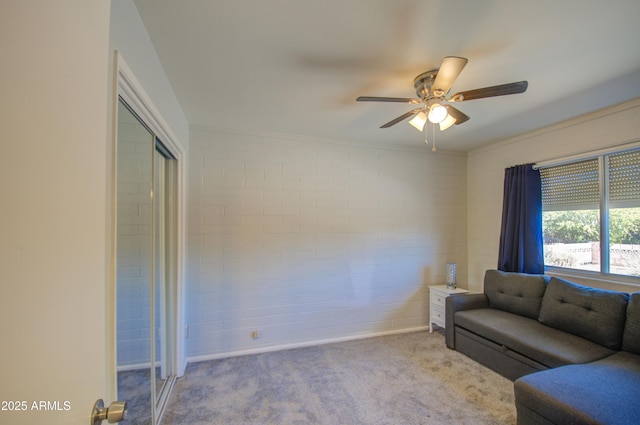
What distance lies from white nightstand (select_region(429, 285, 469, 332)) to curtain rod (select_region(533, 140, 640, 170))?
1.74m

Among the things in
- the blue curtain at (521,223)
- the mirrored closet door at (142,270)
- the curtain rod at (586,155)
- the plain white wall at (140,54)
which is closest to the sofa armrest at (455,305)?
the blue curtain at (521,223)

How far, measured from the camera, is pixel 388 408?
214 cm

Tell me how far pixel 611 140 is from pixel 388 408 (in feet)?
10.3

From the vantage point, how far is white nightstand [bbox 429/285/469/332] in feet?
11.3

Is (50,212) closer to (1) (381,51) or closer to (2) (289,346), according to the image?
(1) (381,51)

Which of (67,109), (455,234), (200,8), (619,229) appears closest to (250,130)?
(200,8)

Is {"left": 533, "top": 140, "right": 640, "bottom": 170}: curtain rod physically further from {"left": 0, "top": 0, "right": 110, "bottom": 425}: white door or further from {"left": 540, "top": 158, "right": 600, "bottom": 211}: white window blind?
{"left": 0, "top": 0, "right": 110, "bottom": 425}: white door

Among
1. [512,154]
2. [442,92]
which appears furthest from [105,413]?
[512,154]

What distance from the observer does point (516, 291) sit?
2.96 m

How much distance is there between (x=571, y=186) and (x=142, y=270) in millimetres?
4082

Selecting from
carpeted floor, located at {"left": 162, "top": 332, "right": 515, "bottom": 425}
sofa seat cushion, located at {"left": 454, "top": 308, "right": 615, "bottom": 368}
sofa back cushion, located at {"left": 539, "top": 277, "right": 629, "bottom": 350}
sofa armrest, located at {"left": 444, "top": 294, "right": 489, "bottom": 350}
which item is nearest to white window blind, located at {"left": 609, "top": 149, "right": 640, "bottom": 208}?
sofa back cushion, located at {"left": 539, "top": 277, "right": 629, "bottom": 350}

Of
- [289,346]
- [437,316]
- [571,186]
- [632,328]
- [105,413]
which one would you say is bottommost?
[289,346]

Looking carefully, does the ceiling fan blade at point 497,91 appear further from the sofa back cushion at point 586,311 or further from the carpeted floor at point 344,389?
the carpeted floor at point 344,389

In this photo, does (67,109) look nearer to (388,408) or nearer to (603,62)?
(388,408)
